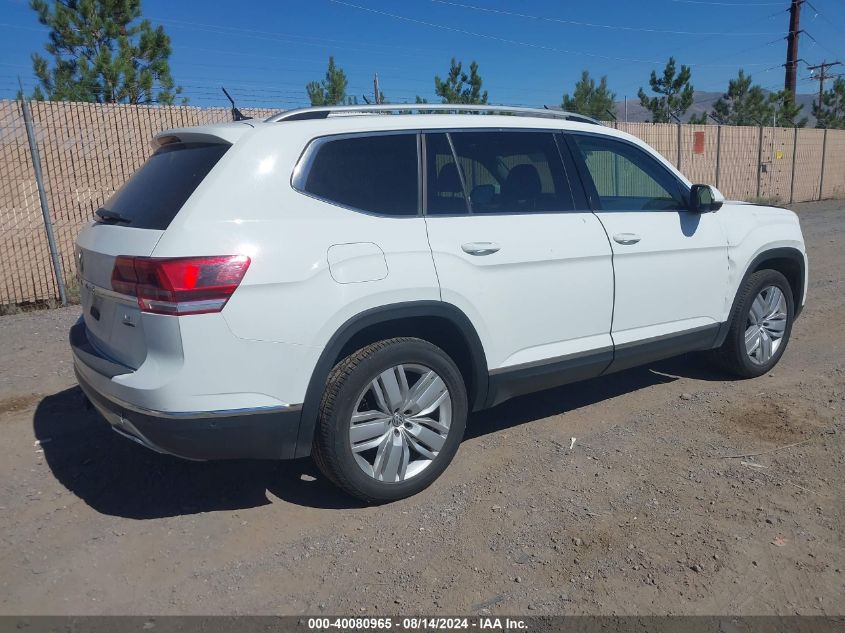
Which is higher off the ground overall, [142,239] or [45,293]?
[142,239]

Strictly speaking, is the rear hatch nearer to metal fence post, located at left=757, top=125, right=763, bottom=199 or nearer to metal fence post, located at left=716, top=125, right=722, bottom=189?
metal fence post, located at left=716, top=125, right=722, bottom=189

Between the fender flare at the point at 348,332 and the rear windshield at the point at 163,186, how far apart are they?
91 centimetres

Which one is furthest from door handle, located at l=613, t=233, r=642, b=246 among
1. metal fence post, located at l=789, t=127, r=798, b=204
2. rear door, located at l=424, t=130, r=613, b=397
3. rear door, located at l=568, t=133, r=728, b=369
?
metal fence post, located at l=789, t=127, r=798, b=204

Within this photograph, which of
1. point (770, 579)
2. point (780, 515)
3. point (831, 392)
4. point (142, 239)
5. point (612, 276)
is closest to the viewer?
point (770, 579)

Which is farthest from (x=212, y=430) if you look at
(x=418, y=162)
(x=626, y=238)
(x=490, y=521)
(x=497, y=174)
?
(x=626, y=238)

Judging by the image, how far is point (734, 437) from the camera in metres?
4.39

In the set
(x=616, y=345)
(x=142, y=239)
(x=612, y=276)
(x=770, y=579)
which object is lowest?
(x=770, y=579)

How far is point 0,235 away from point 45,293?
2.62 feet

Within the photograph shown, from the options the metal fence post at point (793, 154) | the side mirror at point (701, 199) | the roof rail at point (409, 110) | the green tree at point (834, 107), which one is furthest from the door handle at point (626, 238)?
the green tree at point (834, 107)

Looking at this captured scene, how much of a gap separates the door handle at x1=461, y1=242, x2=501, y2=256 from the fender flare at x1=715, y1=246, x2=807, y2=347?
217cm

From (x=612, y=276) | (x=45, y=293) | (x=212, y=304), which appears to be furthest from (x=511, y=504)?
(x=45, y=293)

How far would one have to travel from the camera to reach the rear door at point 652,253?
4.44 meters

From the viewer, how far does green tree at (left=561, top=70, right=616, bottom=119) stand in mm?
28375

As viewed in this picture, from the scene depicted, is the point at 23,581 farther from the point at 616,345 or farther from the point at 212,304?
the point at 616,345
